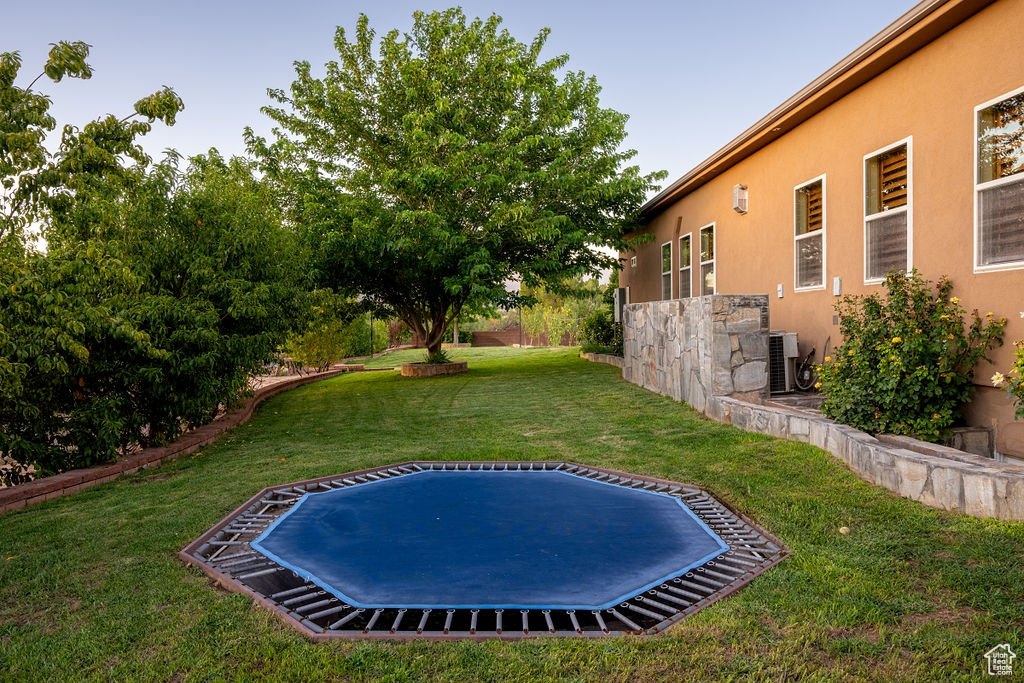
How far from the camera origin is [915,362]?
4789mm

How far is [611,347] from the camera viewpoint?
51.9 feet

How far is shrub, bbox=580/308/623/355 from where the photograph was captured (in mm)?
15609

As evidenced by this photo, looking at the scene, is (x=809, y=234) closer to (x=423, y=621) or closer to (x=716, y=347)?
(x=716, y=347)

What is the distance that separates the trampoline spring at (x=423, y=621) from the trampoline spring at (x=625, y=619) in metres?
0.81

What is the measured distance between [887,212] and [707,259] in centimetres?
466

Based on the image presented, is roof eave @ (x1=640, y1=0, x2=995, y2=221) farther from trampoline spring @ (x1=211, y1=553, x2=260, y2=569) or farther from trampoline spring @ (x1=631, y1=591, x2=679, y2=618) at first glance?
trampoline spring @ (x1=211, y1=553, x2=260, y2=569)

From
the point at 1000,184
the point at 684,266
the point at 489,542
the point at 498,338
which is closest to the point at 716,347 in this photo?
the point at 1000,184

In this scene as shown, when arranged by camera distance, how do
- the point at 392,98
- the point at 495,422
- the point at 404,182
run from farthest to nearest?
the point at 392,98, the point at 404,182, the point at 495,422

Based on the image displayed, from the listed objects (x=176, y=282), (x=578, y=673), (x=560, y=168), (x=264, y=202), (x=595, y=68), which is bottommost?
(x=578, y=673)

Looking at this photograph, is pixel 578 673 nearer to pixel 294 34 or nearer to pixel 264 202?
pixel 264 202

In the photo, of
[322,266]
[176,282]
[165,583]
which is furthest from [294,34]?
[165,583]

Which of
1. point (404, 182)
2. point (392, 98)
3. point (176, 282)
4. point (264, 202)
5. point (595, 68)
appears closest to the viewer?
point (176, 282)

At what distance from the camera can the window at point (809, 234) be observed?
7.20 metres

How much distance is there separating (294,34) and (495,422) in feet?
32.8
